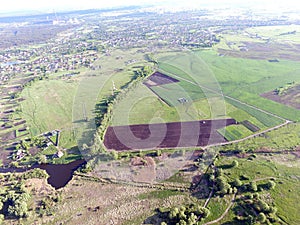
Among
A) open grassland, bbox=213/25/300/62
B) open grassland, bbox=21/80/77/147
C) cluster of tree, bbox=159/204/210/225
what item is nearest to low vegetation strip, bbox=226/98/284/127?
cluster of tree, bbox=159/204/210/225

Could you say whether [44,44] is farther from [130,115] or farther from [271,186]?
[271,186]

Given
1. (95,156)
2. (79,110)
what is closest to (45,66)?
(79,110)

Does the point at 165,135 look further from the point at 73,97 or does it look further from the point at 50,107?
the point at 73,97

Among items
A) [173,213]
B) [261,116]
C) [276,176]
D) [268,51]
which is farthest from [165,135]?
[268,51]

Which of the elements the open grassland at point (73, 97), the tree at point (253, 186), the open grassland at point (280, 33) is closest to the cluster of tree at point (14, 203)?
the open grassland at point (73, 97)

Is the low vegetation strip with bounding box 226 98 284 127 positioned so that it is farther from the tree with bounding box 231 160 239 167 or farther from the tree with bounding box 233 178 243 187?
the tree with bounding box 233 178 243 187
